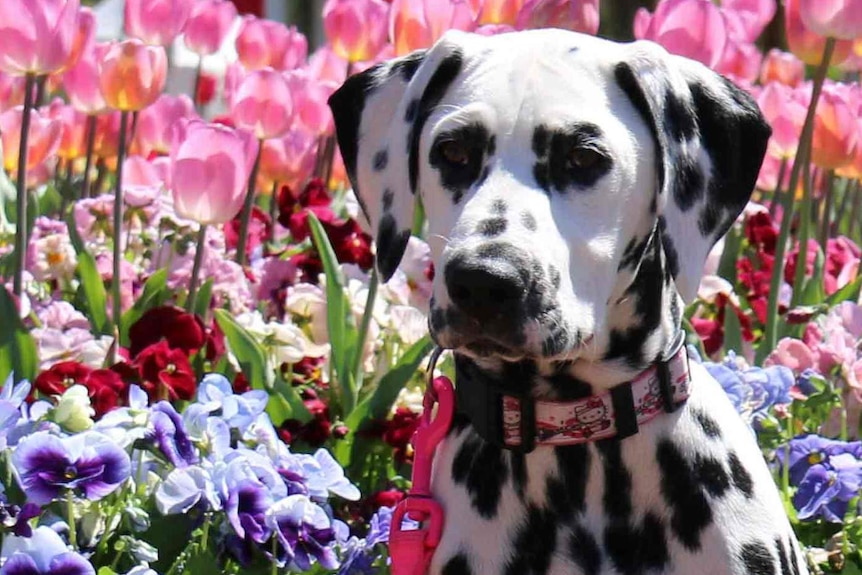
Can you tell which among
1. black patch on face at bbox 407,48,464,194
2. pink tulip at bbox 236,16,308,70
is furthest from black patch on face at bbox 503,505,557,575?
pink tulip at bbox 236,16,308,70

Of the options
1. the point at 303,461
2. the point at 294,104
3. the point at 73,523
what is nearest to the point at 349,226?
the point at 294,104

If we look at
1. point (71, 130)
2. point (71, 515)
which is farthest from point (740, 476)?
point (71, 130)

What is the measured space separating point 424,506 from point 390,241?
52 centimetres

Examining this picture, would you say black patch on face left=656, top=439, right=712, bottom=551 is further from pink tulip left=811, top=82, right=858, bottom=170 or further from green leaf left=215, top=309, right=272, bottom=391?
pink tulip left=811, top=82, right=858, bottom=170

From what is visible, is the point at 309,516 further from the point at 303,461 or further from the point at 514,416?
the point at 514,416

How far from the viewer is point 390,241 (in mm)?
3230

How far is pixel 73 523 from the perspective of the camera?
325cm

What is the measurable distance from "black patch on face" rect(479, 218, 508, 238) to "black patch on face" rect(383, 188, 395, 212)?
470mm

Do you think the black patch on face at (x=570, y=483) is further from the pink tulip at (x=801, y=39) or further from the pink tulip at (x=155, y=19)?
the pink tulip at (x=155, y=19)

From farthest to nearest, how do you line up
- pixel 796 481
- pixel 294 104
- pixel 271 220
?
pixel 271 220 → pixel 294 104 → pixel 796 481

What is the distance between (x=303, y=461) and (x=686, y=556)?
103 cm

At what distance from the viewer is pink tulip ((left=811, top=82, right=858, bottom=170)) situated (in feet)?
17.3

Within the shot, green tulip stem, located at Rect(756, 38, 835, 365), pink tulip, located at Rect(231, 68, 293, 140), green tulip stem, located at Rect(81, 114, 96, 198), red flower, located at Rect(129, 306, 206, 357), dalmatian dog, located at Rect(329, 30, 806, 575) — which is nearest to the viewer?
dalmatian dog, located at Rect(329, 30, 806, 575)

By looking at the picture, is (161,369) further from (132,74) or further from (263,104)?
(263,104)
